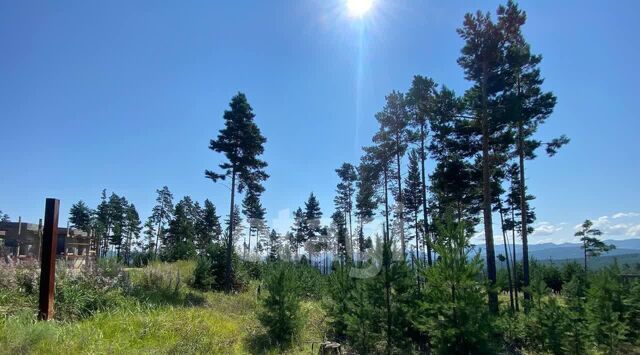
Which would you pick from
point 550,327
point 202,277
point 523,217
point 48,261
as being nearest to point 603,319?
point 550,327

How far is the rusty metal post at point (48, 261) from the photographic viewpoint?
7477 mm

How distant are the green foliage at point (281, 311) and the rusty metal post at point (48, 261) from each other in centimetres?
460

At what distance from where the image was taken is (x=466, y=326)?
597 centimetres

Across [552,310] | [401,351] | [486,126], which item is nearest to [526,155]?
[486,126]

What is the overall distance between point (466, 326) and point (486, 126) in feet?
35.1

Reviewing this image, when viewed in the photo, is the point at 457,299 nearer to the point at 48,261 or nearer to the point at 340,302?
the point at 340,302

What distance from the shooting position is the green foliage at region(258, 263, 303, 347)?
890cm

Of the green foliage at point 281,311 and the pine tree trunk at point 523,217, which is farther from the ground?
the pine tree trunk at point 523,217

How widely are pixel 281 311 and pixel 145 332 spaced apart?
10.1 ft

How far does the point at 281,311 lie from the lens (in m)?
8.98

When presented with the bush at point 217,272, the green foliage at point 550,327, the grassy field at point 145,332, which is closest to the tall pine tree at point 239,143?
the bush at point 217,272

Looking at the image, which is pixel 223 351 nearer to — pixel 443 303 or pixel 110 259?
pixel 443 303

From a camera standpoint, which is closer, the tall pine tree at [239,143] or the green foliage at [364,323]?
the green foliage at [364,323]

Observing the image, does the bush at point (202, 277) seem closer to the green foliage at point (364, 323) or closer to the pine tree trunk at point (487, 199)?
the green foliage at point (364, 323)
